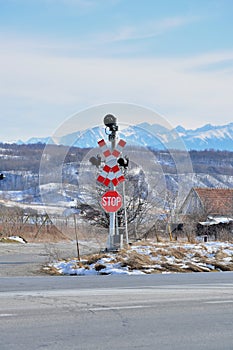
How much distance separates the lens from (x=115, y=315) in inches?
335

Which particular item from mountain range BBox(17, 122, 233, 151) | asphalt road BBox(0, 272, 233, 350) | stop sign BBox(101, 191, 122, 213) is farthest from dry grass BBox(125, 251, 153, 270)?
mountain range BBox(17, 122, 233, 151)

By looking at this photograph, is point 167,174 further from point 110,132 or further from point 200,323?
point 200,323

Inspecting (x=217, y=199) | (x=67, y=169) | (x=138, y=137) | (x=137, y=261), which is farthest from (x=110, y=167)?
(x=217, y=199)

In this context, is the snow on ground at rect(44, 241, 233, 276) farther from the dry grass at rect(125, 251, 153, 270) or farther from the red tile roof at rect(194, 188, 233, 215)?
the red tile roof at rect(194, 188, 233, 215)

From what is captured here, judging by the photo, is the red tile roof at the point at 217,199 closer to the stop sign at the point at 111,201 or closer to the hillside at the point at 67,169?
the hillside at the point at 67,169

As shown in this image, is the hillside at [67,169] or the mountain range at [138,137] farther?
the hillside at [67,169]

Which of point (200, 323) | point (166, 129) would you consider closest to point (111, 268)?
point (166, 129)

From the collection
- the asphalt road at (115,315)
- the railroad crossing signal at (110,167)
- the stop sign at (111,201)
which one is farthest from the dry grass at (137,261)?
the asphalt road at (115,315)

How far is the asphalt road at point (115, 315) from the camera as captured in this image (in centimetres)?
682

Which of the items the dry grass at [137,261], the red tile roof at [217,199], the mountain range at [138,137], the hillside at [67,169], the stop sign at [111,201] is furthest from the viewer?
the red tile roof at [217,199]

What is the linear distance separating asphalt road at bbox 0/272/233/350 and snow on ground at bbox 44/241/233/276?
355 cm

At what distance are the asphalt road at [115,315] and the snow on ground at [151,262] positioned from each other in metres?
3.55

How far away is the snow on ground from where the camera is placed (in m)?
16.5

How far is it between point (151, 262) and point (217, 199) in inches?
1638
